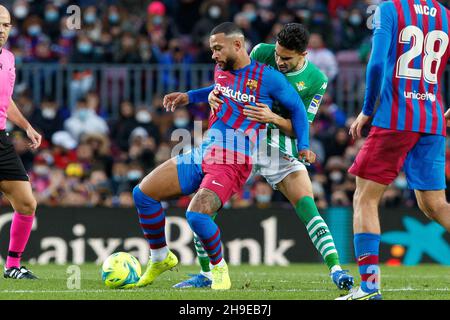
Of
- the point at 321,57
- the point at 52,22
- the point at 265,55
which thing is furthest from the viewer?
the point at 52,22

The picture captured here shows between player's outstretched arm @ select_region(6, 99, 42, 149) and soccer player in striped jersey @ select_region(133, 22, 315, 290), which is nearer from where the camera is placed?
soccer player in striped jersey @ select_region(133, 22, 315, 290)

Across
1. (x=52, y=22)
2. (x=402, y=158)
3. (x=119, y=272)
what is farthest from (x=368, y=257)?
(x=52, y=22)

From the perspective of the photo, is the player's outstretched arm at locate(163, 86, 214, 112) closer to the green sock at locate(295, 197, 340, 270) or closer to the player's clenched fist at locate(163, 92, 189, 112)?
the player's clenched fist at locate(163, 92, 189, 112)

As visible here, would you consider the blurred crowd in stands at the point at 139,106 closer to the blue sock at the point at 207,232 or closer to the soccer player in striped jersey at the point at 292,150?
the soccer player in striped jersey at the point at 292,150

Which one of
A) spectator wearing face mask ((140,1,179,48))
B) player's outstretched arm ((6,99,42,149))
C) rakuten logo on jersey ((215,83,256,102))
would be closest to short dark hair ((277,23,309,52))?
rakuten logo on jersey ((215,83,256,102))

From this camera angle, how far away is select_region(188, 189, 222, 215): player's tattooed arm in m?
8.27

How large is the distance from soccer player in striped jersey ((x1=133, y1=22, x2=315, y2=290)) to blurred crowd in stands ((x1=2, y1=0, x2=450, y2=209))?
6059 mm

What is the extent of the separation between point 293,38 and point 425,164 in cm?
186

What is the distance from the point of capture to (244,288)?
28.4ft

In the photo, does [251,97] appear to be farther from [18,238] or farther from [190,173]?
[18,238]

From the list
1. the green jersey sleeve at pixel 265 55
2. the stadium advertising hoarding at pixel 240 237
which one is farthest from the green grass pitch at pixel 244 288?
the stadium advertising hoarding at pixel 240 237

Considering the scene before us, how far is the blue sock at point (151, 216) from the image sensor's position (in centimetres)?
867

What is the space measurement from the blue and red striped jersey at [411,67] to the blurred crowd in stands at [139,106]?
7.20m
